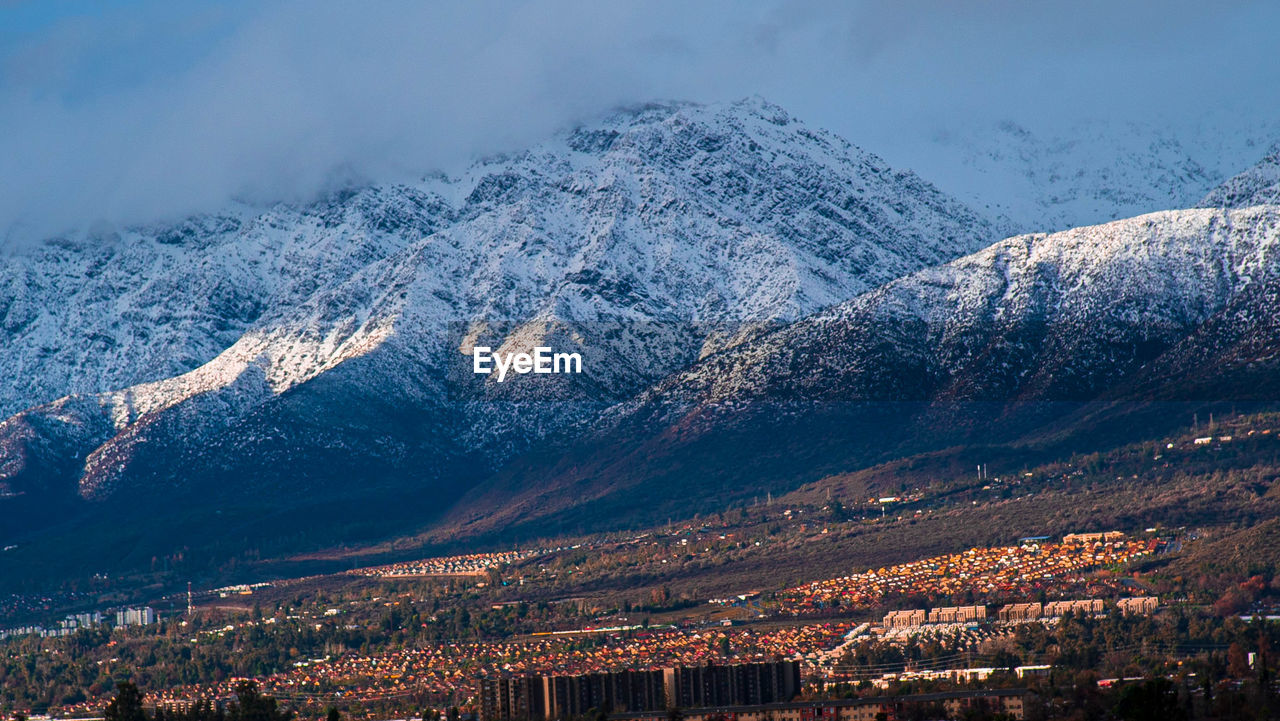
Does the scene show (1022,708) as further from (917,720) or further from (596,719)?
(596,719)

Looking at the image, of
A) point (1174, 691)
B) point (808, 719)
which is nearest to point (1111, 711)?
point (1174, 691)

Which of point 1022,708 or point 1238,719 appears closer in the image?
point 1238,719

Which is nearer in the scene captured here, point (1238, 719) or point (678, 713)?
point (1238, 719)

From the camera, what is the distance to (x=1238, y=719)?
185000 mm

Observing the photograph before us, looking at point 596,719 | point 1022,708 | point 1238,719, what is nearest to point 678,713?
point 596,719

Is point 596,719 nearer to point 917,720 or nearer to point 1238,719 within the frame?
point 917,720

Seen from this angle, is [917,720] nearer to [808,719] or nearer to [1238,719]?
[808,719]

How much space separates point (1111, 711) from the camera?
19225cm

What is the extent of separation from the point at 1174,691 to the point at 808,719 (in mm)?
25448

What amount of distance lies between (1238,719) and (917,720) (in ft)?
74.7

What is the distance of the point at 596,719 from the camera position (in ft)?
654

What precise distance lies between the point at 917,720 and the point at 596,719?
22770 millimetres

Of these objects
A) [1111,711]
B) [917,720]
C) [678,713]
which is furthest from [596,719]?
[1111,711]

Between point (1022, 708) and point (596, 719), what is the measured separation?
30.2m
